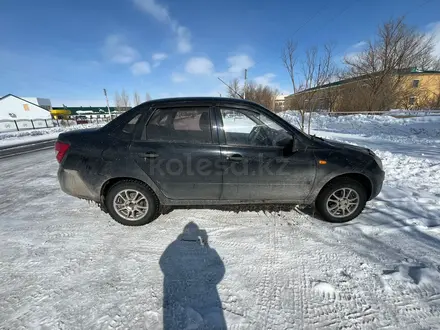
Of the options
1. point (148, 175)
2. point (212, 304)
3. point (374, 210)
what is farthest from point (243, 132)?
point (374, 210)

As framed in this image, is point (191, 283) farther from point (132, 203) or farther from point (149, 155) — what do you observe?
point (149, 155)

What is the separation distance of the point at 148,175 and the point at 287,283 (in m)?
2.13

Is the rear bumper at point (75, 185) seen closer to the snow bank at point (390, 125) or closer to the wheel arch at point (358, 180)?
the wheel arch at point (358, 180)

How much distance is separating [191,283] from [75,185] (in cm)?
217

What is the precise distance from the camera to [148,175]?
9.21ft

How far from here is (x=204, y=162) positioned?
276 centimetres

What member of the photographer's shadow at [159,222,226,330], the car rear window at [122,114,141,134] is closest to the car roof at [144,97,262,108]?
the car rear window at [122,114,141,134]

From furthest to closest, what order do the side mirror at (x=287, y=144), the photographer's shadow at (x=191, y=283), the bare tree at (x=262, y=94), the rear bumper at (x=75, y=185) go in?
1. the bare tree at (x=262, y=94)
2. the rear bumper at (x=75, y=185)
3. the side mirror at (x=287, y=144)
4. the photographer's shadow at (x=191, y=283)

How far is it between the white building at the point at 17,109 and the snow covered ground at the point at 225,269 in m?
65.8

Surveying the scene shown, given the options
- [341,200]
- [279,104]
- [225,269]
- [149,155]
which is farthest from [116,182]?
[279,104]

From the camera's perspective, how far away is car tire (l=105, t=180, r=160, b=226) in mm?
2891

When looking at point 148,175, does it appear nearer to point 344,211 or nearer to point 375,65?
point 344,211

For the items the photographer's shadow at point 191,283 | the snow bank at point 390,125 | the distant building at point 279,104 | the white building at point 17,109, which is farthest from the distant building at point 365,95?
the white building at point 17,109

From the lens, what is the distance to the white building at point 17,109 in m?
49.4
